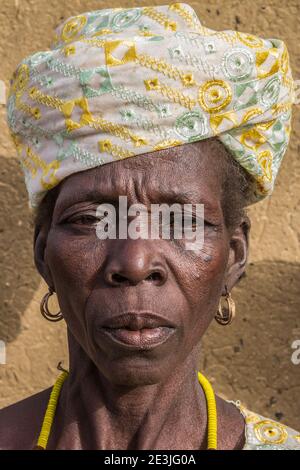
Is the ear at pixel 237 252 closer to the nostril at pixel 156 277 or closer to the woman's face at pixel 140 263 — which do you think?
the woman's face at pixel 140 263

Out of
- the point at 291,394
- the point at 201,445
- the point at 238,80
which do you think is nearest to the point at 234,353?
the point at 291,394

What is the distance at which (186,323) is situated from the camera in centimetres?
212

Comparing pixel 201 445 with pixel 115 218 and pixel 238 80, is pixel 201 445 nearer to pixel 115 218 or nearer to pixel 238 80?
pixel 115 218

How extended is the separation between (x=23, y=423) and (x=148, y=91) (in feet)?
3.30

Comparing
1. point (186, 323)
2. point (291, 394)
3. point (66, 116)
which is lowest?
point (291, 394)

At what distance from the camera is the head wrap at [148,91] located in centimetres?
212

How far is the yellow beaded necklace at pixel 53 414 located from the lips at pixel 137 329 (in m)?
0.40

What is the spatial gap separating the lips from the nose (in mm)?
82

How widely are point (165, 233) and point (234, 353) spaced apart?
1189mm

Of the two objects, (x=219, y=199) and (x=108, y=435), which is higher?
(x=219, y=199)

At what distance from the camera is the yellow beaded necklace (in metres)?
2.31

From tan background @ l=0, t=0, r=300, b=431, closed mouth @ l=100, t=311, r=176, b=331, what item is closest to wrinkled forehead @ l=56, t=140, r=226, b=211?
closed mouth @ l=100, t=311, r=176, b=331
